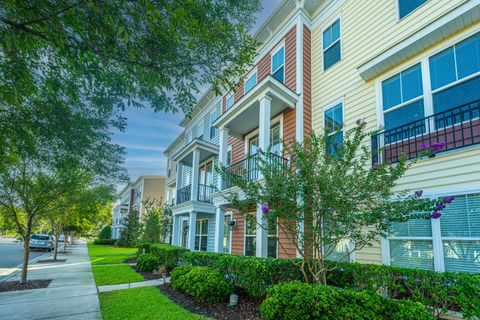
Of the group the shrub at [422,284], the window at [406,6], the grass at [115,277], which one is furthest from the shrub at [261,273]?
the window at [406,6]

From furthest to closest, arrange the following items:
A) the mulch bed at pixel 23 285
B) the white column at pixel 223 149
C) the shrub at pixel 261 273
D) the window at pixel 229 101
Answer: the window at pixel 229 101 < the white column at pixel 223 149 < the mulch bed at pixel 23 285 < the shrub at pixel 261 273

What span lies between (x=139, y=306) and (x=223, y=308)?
73.8 inches

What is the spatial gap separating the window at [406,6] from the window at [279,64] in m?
4.30

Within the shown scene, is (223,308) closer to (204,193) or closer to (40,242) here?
(204,193)

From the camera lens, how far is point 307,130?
31.1 feet

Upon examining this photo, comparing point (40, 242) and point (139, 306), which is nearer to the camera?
point (139, 306)

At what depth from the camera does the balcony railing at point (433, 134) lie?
17.9 feet

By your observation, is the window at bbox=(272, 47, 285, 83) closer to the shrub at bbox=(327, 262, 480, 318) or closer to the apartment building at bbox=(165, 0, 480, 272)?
the apartment building at bbox=(165, 0, 480, 272)

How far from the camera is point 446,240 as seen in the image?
5605mm

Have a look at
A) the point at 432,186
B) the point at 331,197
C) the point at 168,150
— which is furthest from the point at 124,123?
the point at 168,150

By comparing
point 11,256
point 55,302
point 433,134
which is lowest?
point 11,256

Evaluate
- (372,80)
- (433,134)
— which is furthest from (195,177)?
(433,134)

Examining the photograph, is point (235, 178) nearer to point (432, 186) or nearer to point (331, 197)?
point (331, 197)

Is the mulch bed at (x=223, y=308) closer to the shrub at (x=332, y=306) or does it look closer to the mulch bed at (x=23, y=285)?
the shrub at (x=332, y=306)
